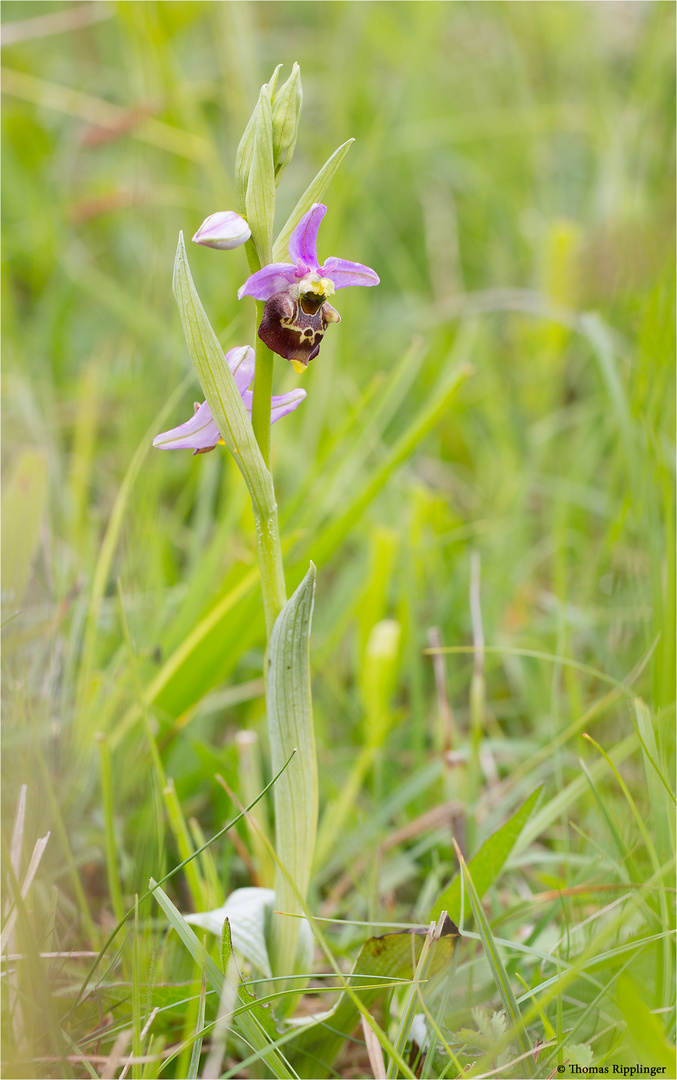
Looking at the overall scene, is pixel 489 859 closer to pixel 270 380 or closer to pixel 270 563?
pixel 270 563

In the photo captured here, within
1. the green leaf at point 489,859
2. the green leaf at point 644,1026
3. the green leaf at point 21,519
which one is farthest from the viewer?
the green leaf at point 21,519

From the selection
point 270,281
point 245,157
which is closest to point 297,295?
point 270,281

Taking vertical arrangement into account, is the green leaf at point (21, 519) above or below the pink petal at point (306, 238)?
below

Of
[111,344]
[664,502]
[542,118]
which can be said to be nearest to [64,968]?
[664,502]

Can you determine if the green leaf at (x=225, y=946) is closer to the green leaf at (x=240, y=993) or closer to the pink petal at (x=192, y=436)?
the green leaf at (x=240, y=993)

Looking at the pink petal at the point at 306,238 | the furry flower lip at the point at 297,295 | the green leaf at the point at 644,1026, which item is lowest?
the green leaf at the point at 644,1026

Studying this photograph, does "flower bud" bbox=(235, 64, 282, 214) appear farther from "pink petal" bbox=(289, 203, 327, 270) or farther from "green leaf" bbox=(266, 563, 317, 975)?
"green leaf" bbox=(266, 563, 317, 975)

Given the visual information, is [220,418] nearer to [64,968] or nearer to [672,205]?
[64,968]

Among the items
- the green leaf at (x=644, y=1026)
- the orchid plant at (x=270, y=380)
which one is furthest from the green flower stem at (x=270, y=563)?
the green leaf at (x=644, y=1026)

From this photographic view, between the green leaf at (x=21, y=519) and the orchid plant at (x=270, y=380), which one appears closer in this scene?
the orchid plant at (x=270, y=380)
